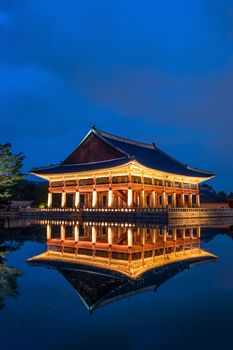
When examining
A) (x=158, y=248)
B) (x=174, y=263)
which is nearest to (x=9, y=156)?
(x=158, y=248)

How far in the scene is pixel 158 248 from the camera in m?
15.6

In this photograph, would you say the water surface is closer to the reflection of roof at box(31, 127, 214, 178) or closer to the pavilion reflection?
the pavilion reflection

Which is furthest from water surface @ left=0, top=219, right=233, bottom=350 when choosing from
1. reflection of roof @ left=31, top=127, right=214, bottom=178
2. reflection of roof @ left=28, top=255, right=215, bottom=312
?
reflection of roof @ left=31, top=127, right=214, bottom=178

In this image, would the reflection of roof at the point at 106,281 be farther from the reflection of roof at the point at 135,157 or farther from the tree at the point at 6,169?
the reflection of roof at the point at 135,157

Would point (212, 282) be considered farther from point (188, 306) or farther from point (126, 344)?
point (126, 344)

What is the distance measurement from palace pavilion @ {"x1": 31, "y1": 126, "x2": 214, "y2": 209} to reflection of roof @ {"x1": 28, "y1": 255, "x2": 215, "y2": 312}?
2646 centimetres

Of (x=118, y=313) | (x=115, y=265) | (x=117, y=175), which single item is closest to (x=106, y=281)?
(x=115, y=265)

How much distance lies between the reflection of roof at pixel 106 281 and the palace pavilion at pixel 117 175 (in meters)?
26.5

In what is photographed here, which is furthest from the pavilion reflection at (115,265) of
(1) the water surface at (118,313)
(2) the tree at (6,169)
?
(2) the tree at (6,169)

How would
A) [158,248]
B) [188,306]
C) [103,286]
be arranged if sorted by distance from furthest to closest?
[158,248]
[103,286]
[188,306]

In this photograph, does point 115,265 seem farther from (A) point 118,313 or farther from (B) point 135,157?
(B) point 135,157

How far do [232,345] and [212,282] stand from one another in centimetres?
418

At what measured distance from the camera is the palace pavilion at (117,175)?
40344 mm

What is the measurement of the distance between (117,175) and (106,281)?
32322 mm
